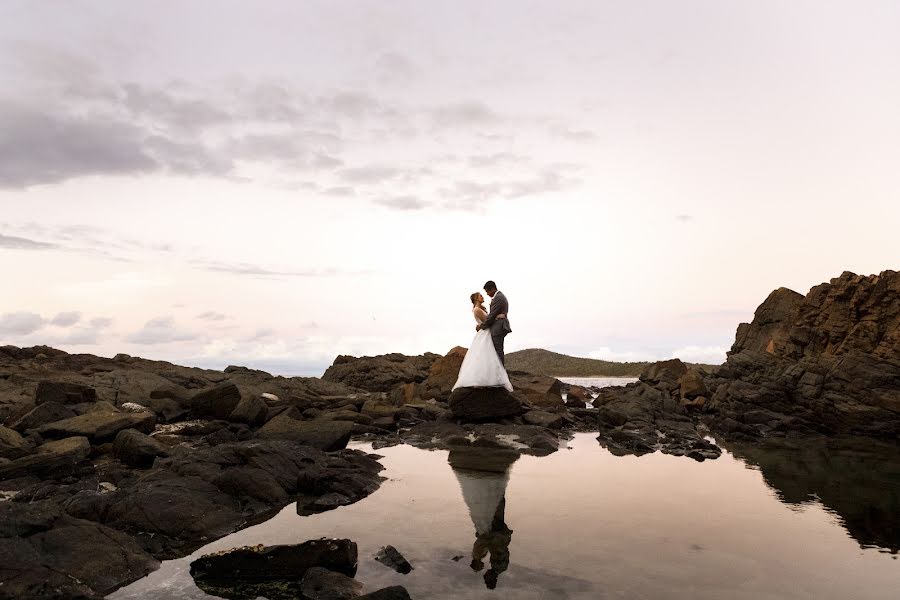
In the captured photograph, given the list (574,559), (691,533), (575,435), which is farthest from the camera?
(575,435)

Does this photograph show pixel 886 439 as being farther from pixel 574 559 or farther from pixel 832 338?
pixel 574 559

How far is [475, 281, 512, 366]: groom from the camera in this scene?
18156 mm

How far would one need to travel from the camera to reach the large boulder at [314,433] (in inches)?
532

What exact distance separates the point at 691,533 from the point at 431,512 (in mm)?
3613

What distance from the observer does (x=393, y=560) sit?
21.8 ft

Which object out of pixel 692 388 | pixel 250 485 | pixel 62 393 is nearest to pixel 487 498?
pixel 250 485

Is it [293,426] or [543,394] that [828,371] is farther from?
[293,426]

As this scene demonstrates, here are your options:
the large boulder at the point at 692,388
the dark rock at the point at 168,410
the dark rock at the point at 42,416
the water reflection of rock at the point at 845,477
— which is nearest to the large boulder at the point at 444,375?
the dark rock at the point at 168,410

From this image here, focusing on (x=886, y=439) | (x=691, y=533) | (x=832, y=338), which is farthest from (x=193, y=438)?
(x=832, y=338)

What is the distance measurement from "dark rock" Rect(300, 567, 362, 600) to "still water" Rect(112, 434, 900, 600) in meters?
0.21

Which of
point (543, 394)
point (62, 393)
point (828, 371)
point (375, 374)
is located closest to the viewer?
point (62, 393)

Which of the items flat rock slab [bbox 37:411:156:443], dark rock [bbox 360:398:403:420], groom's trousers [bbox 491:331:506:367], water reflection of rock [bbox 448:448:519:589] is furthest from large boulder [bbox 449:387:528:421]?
flat rock slab [bbox 37:411:156:443]

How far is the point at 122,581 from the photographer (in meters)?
6.28

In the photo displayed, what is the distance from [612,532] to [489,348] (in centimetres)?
1041
